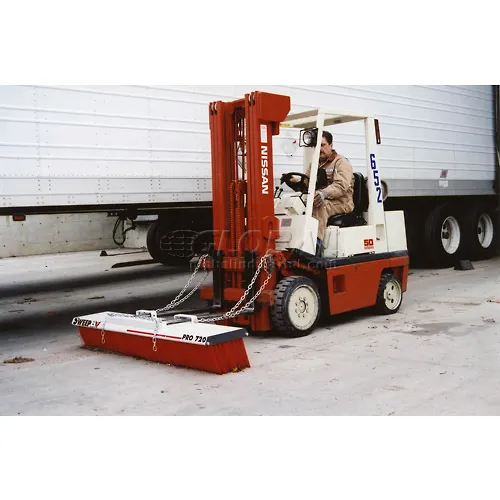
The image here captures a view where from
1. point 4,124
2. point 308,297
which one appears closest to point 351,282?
point 308,297

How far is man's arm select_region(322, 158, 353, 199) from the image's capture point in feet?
22.4

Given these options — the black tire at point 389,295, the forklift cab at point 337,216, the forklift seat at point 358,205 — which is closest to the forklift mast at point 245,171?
the forklift cab at point 337,216

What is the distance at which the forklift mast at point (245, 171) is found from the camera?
634 centimetres

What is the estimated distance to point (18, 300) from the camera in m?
9.55

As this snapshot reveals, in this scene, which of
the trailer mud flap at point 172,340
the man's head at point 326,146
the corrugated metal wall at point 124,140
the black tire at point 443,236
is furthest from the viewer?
the black tire at point 443,236

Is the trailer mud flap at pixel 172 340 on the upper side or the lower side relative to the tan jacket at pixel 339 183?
lower

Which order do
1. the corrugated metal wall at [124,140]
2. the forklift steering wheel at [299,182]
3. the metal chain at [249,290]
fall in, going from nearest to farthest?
the corrugated metal wall at [124,140], the metal chain at [249,290], the forklift steering wheel at [299,182]

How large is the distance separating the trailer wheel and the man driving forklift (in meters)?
0.61

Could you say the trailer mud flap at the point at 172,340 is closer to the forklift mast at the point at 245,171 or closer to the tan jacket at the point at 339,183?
the forklift mast at the point at 245,171

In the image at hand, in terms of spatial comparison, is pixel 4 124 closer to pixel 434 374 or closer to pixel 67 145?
pixel 67 145

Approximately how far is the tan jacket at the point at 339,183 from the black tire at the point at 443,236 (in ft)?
16.1

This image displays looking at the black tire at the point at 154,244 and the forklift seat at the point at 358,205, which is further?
the black tire at the point at 154,244

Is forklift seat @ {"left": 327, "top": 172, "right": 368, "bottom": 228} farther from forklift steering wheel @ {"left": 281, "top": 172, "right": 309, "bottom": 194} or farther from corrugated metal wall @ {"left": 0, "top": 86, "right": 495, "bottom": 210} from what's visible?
corrugated metal wall @ {"left": 0, "top": 86, "right": 495, "bottom": 210}

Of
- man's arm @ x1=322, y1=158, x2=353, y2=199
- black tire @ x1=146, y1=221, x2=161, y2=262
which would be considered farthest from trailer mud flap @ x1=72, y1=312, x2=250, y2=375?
black tire @ x1=146, y1=221, x2=161, y2=262
